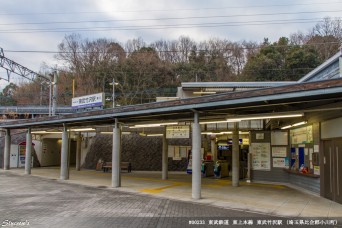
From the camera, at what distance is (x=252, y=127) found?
1798 cm

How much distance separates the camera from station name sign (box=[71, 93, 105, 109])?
22844 mm

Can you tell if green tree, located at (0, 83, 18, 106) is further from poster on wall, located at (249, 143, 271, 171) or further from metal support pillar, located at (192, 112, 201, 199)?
Answer: metal support pillar, located at (192, 112, 201, 199)

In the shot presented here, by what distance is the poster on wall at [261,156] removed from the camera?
57.6 ft

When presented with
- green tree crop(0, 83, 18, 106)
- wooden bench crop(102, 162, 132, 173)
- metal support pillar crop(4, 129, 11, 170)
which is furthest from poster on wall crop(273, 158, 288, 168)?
green tree crop(0, 83, 18, 106)

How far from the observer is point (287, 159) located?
55.3ft

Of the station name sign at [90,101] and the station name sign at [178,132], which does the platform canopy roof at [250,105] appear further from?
the station name sign at [90,101]

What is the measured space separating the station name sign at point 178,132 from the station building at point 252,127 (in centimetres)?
5

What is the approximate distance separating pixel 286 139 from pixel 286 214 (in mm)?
8035

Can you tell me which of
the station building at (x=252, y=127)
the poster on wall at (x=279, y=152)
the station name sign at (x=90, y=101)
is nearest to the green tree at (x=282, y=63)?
the station building at (x=252, y=127)

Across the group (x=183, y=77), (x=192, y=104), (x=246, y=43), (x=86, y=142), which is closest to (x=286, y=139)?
(x=192, y=104)

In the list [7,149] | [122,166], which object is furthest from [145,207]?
[7,149]

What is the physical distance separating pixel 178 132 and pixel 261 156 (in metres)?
5.10

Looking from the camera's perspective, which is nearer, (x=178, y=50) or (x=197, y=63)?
(x=197, y=63)

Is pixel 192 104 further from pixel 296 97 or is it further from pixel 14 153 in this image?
pixel 14 153
